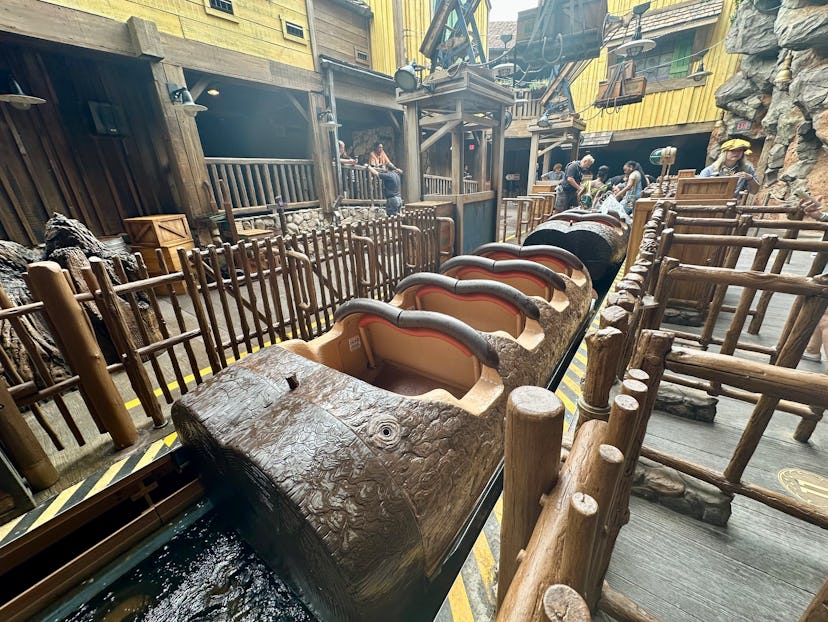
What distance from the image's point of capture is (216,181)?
6809 millimetres

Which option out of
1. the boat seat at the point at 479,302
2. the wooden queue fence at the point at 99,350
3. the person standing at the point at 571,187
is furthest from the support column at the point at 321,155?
the boat seat at the point at 479,302

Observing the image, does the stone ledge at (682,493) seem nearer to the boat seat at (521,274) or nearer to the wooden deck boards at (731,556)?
the wooden deck boards at (731,556)

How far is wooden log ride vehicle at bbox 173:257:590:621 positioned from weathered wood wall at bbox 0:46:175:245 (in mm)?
6498

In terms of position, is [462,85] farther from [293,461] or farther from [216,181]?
[293,461]

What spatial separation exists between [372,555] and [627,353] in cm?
218

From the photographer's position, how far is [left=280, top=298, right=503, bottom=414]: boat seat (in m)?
2.32

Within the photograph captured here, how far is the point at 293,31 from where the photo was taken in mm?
7594

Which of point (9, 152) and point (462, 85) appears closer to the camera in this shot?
point (9, 152)

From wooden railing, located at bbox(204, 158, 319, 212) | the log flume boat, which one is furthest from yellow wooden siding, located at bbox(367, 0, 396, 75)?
the log flume boat

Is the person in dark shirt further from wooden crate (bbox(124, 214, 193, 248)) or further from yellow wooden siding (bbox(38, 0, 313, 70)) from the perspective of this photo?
wooden crate (bbox(124, 214, 193, 248))

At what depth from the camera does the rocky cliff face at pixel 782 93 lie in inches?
392

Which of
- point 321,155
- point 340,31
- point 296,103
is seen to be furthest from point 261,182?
point 340,31

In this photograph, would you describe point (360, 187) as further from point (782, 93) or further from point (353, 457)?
point (782, 93)

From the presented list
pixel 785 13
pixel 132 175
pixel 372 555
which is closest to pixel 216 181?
pixel 132 175
